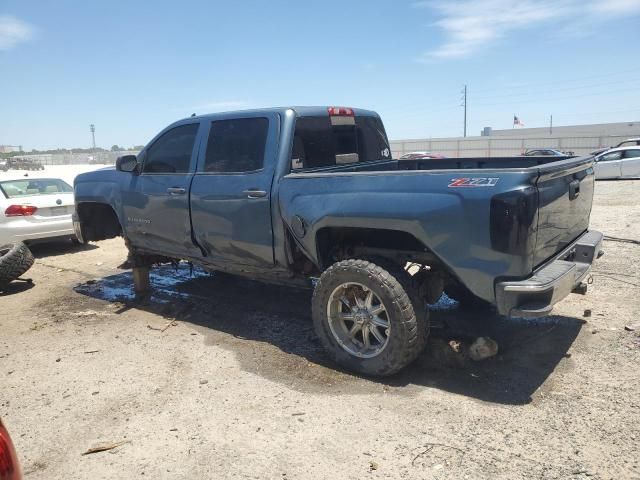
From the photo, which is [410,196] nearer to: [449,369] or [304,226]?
[304,226]

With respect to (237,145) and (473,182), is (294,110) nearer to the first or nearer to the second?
(237,145)

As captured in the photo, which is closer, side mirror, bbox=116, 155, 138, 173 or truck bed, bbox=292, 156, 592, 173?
truck bed, bbox=292, 156, 592, 173

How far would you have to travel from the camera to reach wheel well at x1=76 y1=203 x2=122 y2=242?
6.75 m

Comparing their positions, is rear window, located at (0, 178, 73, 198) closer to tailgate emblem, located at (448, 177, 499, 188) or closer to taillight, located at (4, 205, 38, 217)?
taillight, located at (4, 205, 38, 217)

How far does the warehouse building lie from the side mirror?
35.9 metres

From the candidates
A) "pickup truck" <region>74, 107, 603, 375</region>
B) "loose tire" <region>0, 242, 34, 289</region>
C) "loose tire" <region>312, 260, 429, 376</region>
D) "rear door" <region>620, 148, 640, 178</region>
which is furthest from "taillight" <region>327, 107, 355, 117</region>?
"rear door" <region>620, 148, 640, 178</region>

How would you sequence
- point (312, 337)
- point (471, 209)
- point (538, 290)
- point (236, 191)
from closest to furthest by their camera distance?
point (538, 290) < point (471, 209) < point (236, 191) < point (312, 337)

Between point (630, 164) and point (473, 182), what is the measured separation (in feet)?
69.5

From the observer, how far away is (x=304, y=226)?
14.0 feet

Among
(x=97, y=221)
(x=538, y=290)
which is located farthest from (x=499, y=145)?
(x=538, y=290)

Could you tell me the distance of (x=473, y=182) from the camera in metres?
3.35

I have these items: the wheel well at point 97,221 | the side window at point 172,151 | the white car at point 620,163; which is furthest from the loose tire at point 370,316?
A: the white car at point 620,163

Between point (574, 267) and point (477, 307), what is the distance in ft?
5.94

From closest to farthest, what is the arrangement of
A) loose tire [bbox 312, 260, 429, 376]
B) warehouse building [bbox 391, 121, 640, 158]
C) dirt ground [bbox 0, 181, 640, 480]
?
1. dirt ground [bbox 0, 181, 640, 480]
2. loose tire [bbox 312, 260, 429, 376]
3. warehouse building [bbox 391, 121, 640, 158]
